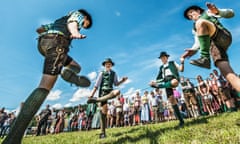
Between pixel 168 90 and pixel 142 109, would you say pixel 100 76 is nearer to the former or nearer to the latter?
pixel 168 90

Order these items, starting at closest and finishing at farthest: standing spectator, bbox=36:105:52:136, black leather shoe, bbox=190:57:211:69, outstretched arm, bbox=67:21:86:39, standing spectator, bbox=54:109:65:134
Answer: outstretched arm, bbox=67:21:86:39, black leather shoe, bbox=190:57:211:69, standing spectator, bbox=36:105:52:136, standing spectator, bbox=54:109:65:134

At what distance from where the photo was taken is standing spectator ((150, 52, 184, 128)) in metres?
4.53

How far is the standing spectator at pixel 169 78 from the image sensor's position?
4.53 meters

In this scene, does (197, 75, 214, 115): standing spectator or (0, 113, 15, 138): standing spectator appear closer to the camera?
(197, 75, 214, 115): standing spectator

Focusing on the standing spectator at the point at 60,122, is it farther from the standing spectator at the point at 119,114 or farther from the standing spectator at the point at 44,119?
the standing spectator at the point at 119,114

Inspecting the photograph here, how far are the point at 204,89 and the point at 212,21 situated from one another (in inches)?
330

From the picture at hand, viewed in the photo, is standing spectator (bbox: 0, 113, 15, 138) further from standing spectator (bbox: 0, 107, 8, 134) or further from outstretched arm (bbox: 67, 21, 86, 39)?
outstretched arm (bbox: 67, 21, 86, 39)

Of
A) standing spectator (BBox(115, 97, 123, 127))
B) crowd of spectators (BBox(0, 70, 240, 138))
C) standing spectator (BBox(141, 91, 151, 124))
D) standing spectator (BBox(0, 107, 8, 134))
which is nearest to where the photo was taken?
crowd of spectators (BBox(0, 70, 240, 138))

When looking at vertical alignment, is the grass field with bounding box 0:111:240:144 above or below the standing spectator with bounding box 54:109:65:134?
below

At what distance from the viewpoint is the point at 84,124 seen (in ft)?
51.2

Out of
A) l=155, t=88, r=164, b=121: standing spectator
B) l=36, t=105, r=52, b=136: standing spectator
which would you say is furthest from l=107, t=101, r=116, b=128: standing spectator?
l=36, t=105, r=52, b=136: standing spectator

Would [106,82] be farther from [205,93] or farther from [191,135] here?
[205,93]

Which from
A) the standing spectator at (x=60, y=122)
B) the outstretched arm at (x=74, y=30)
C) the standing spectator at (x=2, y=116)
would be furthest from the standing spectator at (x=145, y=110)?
the standing spectator at (x=2, y=116)

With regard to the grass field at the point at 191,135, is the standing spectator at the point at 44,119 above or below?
above
